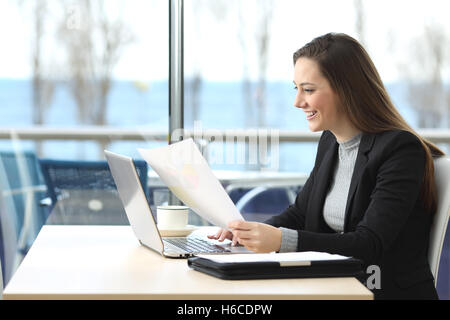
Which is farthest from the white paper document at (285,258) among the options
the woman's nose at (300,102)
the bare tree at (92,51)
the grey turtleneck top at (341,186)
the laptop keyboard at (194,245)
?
the bare tree at (92,51)

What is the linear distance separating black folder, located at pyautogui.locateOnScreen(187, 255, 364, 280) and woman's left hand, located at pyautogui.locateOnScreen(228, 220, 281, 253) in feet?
0.58

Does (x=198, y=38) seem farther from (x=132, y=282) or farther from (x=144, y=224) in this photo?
(x=132, y=282)

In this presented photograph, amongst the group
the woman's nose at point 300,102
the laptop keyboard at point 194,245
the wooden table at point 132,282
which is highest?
the woman's nose at point 300,102

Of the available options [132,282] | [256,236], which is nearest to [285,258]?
[256,236]

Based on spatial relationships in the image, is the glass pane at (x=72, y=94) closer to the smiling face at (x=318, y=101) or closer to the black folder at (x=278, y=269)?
the smiling face at (x=318, y=101)

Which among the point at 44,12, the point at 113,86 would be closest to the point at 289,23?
the point at 113,86

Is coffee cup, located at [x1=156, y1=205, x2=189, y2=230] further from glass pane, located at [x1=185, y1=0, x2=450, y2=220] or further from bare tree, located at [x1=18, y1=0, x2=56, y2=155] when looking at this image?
bare tree, located at [x1=18, y1=0, x2=56, y2=155]

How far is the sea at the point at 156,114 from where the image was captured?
362cm

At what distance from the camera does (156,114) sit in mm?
3615

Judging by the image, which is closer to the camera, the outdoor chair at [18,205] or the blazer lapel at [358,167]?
the blazer lapel at [358,167]
